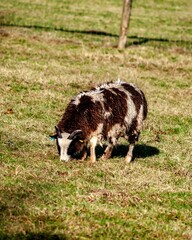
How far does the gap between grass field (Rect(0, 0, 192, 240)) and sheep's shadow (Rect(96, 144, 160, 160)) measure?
0.09 ft

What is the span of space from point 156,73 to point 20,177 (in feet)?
44.5

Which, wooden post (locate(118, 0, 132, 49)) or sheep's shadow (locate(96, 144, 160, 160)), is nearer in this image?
sheep's shadow (locate(96, 144, 160, 160))

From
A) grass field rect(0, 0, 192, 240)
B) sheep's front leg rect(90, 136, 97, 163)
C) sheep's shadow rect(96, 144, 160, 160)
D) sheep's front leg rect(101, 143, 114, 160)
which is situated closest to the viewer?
grass field rect(0, 0, 192, 240)

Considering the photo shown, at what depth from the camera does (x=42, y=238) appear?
8.02 metres

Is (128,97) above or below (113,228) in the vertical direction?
above

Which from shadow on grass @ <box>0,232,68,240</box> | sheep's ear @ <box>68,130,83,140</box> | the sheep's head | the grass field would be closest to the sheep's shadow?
the grass field

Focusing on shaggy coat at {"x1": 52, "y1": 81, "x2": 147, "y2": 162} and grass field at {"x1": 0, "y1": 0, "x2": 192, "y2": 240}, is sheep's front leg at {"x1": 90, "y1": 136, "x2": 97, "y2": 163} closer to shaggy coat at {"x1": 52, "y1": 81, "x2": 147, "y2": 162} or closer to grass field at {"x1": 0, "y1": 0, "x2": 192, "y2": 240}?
shaggy coat at {"x1": 52, "y1": 81, "x2": 147, "y2": 162}

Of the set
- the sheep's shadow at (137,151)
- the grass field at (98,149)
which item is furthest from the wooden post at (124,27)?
the sheep's shadow at (137,151)

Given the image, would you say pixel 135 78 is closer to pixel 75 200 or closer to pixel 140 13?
pixel 75 200

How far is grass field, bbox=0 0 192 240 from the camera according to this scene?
8.84 m

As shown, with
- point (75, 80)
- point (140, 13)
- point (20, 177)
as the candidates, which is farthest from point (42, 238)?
point (140, 13)

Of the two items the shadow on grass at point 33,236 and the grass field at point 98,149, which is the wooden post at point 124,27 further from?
the shadow on grass at point 33,236

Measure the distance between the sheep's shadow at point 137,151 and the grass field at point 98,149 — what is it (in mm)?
26

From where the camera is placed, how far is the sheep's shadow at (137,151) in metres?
12.9
